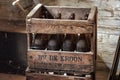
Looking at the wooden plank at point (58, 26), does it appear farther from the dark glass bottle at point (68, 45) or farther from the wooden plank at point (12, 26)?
the wooden plank at point (12, 26)

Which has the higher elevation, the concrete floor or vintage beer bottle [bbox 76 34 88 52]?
vintage beer bottle [bbox 76 34 88 52]

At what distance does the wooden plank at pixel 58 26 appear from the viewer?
1673 millimetres

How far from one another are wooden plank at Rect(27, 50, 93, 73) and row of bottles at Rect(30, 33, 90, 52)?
0.15 feet

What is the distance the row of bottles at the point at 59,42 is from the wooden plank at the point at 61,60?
0.05 metres

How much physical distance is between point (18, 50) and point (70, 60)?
3.32ft

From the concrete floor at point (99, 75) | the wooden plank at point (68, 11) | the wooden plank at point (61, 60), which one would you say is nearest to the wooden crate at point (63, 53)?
the wooden plank at point (61, 60)

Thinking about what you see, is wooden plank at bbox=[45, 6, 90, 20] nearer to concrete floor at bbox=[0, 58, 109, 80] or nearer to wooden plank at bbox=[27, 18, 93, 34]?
wooden plank at bbox=[27, 18, 93, 34]

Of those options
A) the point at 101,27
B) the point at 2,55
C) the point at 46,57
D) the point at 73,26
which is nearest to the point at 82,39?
the point at 73,26

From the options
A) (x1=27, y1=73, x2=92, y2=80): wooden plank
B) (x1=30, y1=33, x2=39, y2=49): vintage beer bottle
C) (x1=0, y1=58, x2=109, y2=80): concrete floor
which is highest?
(x1=30, y1=33, x2=39, y2=49): vintage beer bottle

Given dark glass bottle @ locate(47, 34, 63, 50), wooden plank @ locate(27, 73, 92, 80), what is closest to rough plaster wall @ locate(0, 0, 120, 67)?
dark glass bottle @ locate(47, 34, 63, 50)

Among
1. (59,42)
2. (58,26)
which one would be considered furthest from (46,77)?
(58,26)

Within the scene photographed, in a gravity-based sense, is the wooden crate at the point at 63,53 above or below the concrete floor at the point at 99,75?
above

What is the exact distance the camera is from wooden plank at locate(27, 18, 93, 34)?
5.49ft

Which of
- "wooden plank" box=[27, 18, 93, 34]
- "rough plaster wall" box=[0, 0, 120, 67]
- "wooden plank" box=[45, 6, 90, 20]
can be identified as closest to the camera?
"wooden plank" box=[27, 18, 93, 34]
